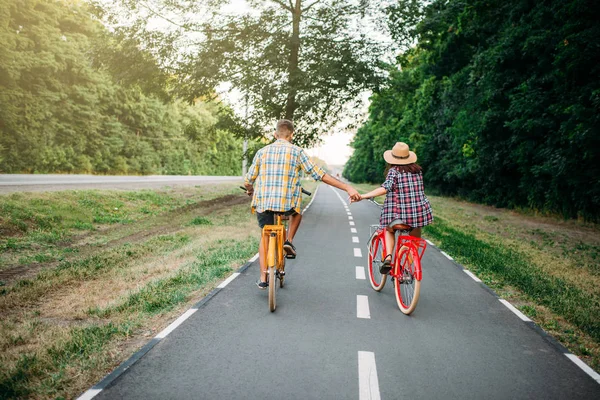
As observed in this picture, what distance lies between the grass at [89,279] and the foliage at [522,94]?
10.5 metres

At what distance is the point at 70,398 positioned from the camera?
296 cm

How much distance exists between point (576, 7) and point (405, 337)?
1263 cm

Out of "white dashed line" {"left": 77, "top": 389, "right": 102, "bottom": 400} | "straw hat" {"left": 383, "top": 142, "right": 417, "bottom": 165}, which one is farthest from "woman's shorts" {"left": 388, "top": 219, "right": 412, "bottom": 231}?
"white dashed line" {"left": 77, "top": 389, "right": 102, "bottom": 400}

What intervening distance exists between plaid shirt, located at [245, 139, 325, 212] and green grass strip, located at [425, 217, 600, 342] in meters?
3.75

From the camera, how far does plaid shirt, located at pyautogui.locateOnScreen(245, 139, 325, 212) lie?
5.04 meters

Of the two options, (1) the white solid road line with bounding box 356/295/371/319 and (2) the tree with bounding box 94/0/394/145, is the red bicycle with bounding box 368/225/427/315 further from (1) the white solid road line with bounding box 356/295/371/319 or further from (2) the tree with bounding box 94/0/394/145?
(2) the tree with bounding box 94/0/394/145

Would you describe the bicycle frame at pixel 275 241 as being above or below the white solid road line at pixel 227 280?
above

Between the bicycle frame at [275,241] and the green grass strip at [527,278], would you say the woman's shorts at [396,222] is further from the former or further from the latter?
the green grass strip at [527,278]

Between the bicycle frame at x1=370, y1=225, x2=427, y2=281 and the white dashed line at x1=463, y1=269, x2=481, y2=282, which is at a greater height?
the bicycle frame at x1=370, y1=225, x2=427, y2=281

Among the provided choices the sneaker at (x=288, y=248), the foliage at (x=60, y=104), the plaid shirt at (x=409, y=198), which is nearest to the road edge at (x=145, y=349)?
the sneaker at (x=288, y=248)

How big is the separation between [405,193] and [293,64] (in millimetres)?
11104

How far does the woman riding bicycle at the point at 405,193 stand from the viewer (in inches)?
206

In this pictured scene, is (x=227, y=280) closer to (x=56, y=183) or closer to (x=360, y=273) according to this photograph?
(x=360, y=273)

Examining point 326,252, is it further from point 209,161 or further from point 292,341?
point 209,161
